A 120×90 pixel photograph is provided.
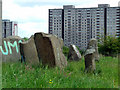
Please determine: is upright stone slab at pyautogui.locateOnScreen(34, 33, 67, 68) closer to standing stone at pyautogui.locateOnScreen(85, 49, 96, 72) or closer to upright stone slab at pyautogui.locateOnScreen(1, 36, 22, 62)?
standing stone at pyautogui.locateOnScreen(85, 49, 96, 72)

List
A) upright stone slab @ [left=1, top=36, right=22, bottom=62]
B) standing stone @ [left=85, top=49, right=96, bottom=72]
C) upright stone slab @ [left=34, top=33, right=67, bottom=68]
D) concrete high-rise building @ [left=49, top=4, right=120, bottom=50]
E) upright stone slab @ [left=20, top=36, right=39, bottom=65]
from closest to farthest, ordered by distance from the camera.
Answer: standing stone @ [left=85, top=49, right=96, bottom=72] < upright stone slab @ [left=34, top=33, right=67, bottom=68] < upright stone slab @ [left=20, top=36, right=39, bottom=65] < upright stone slab @ [left=1, top=36, right=22, bottom=62] < concrete high-rise building @ [left=49, top=4, right=120, bottom=50]

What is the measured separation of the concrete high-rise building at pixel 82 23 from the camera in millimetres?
24316

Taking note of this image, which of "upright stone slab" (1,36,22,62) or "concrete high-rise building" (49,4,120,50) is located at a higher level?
"concrete high-rise building" (49,4,120,50)

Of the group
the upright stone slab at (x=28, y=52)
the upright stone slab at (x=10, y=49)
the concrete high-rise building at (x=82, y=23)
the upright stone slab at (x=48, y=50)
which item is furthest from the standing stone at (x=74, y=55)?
the concrete high-rise building at (x=82, y=23)

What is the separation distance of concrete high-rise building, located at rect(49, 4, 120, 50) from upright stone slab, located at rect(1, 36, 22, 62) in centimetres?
1117

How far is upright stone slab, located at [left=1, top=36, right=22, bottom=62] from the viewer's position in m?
12.0

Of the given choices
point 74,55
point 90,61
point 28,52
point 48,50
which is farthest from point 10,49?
point 90,61

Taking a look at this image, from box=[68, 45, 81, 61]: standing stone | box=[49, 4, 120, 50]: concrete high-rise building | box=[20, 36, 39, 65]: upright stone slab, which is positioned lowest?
box=[68, 45, 81, 61]: standing stone

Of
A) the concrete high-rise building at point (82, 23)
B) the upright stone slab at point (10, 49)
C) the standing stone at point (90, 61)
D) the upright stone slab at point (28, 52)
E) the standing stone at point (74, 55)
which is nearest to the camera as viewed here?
the standing stone at point (90, 61)

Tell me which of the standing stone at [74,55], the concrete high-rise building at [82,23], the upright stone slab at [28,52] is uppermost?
the concrete high-rise building at [82,23]

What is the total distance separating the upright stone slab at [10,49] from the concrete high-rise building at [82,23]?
11170 millimetres

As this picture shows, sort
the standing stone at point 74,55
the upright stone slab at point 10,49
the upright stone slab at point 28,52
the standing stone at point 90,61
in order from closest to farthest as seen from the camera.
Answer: the standing stone at point 90,61, the upright stone slab at point 28,52, the upright stone slab at point 10,49, the standing stone at point 74,55

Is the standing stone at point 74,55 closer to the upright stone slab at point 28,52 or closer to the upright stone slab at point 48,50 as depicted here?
the upright stone slab at point 28,52

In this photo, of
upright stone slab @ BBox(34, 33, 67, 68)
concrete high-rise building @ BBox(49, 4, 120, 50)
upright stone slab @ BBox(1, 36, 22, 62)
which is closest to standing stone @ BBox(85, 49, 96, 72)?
upright stone slab @ BBox(34, 33, 67, 68)
